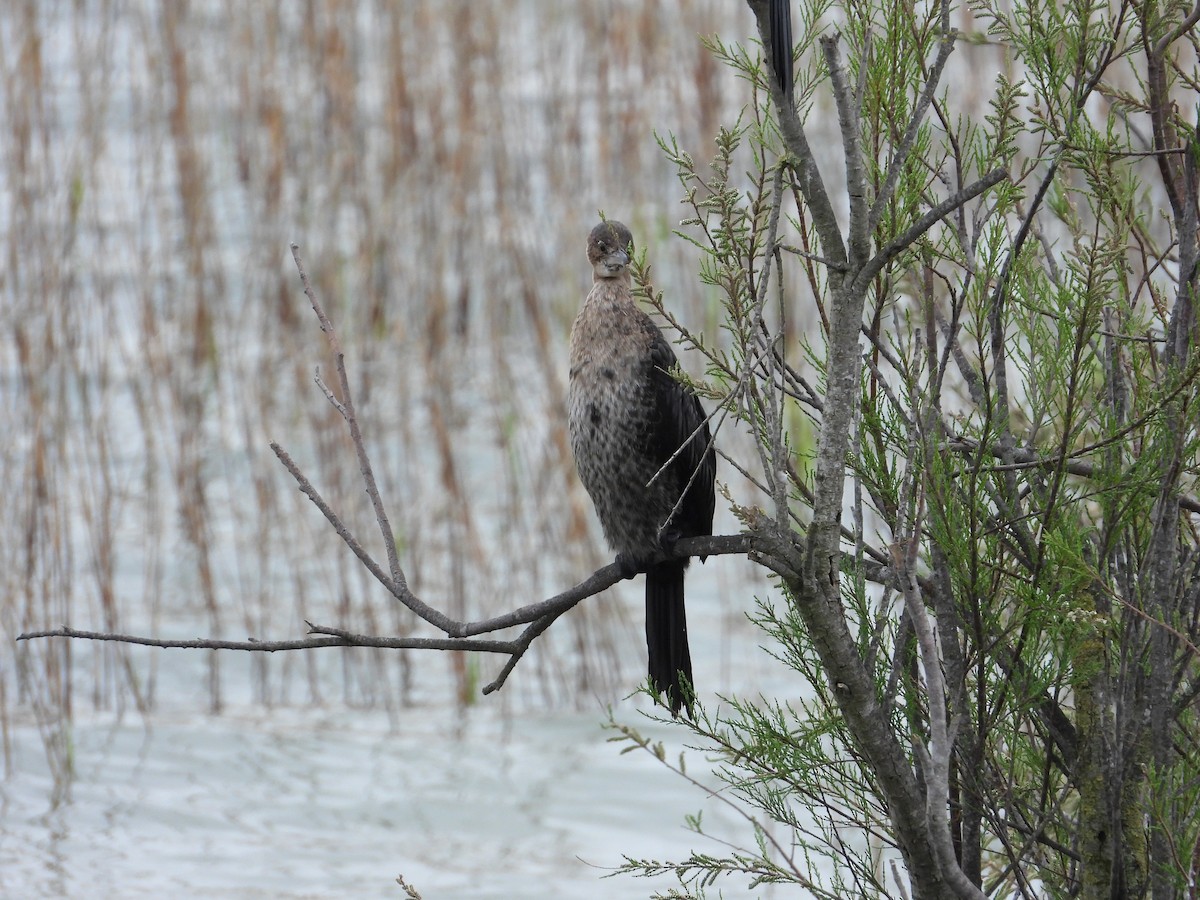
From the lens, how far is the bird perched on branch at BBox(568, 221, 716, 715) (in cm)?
228

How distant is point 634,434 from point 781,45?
100 cm

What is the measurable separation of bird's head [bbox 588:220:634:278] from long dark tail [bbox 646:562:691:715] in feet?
1.70

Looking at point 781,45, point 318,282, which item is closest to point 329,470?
point 318,282

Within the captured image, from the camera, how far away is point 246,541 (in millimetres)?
5277

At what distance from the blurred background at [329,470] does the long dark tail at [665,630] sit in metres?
1.73

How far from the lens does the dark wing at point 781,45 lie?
4.61 ft

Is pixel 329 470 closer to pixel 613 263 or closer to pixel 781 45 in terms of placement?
pixel 613 263

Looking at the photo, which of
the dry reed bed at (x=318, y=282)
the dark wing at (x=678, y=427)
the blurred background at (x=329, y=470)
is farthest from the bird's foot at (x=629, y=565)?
the dry reed bed at (x=318, y=282)

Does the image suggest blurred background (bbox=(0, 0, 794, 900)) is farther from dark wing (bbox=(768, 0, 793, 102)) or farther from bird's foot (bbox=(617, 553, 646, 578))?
dark wing (bbox=(768, 0, 793, 102))

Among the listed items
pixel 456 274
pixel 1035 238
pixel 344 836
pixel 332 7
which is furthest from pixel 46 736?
pixel 1035 238

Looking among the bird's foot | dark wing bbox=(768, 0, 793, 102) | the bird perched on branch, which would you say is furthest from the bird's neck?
dark wing bbox=(768, 0, 793, 102)

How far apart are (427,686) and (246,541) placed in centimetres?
95

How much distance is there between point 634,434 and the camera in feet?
7.64

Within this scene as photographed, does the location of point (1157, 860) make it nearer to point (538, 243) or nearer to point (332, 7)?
point (538, 243)
